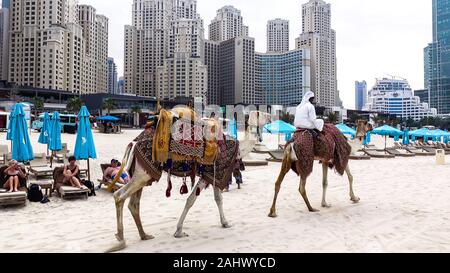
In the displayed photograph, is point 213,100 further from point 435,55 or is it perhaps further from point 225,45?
point 435,55

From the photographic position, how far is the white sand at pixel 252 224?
5.21 m

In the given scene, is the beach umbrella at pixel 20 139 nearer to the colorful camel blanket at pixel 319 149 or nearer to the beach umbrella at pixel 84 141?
the beach umbrella at pixel 84 141

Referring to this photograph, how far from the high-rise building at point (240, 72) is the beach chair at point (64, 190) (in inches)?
4526

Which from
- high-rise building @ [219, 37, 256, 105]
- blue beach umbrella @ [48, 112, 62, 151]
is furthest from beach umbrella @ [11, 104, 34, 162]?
high-rise building @ [219, 37, 256, 105]

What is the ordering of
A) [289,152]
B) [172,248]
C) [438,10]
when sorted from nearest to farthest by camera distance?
[172,248], [289,152], [438,10]

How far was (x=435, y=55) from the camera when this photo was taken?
165m

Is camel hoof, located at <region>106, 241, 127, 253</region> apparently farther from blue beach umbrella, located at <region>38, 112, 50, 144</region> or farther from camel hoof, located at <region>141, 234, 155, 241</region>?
blue beach umbrella, located at <region>38, 112, 50, 144</region>

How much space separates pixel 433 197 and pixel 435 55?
185930 millimetres

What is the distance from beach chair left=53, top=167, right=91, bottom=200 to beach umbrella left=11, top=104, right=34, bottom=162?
1.38 meters

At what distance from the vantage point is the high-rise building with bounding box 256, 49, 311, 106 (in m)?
116

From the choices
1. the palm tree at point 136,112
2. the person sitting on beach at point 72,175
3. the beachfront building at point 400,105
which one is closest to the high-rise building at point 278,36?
the beachfront building at point 400,105

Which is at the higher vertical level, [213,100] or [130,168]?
[213,100]

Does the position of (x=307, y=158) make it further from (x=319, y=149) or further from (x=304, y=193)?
(x=304, y=193)
